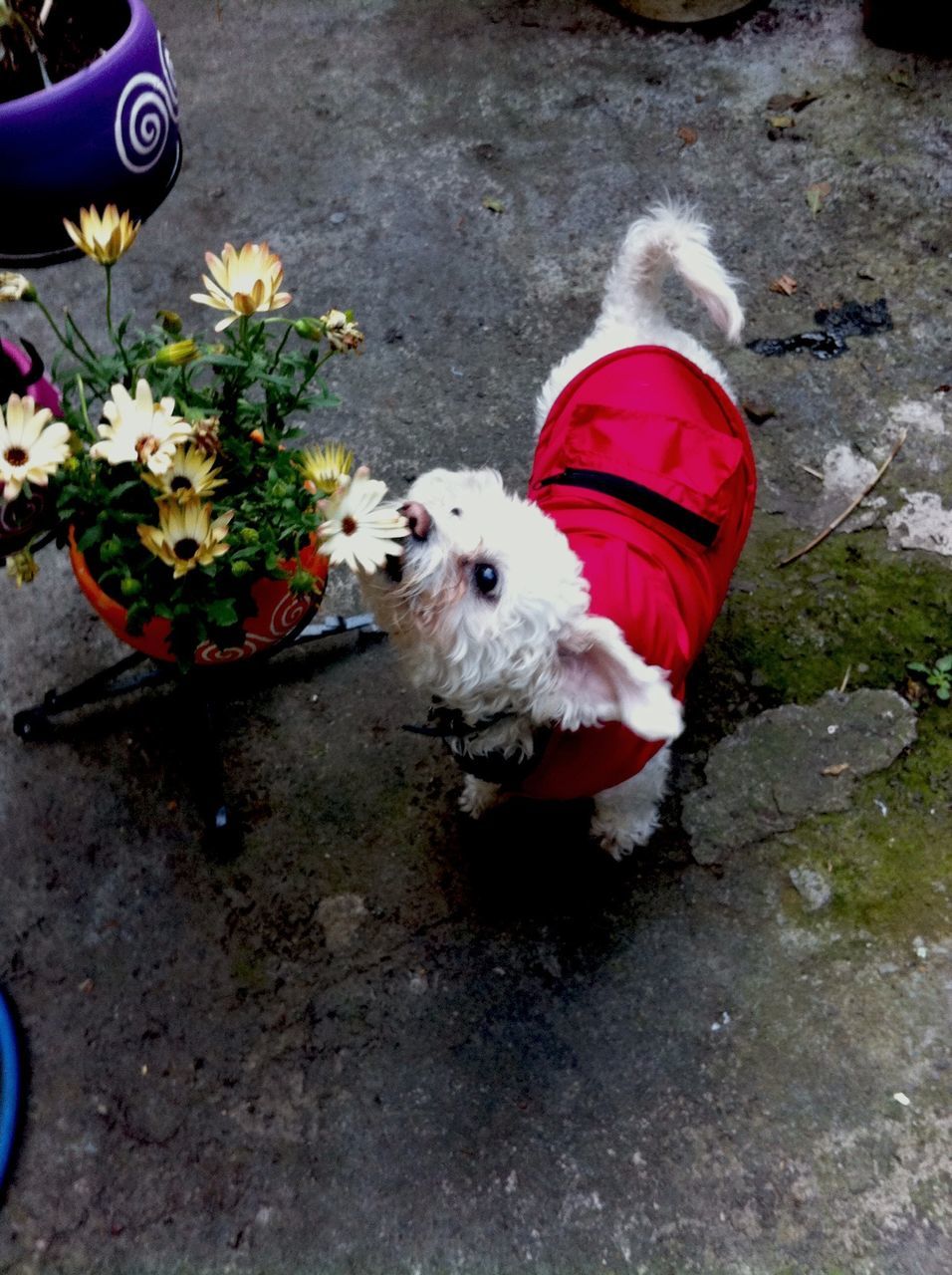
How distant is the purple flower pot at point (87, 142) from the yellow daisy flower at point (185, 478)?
1.24ft

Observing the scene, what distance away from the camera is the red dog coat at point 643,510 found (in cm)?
192

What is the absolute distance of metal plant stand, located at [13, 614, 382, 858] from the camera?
7.95 feet

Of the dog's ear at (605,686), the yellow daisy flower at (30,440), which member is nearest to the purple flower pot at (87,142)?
the yellow daisy flower at (30,440)

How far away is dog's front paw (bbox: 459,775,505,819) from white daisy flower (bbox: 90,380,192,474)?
50.2 inches

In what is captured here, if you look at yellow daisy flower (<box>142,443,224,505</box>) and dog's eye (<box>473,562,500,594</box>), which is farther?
dog's eye (<box>473,562,500,594</box>)

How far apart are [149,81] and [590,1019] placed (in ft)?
6.68

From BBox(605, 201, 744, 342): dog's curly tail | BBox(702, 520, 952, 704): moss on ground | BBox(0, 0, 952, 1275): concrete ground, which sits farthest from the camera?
BBox(702, 520, 952, 704): moss on ground

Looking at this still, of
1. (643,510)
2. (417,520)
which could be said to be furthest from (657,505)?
(417,520)

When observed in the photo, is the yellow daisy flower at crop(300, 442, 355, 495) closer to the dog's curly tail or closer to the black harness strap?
the black harness strap

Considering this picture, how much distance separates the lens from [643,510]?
2037 millimetres

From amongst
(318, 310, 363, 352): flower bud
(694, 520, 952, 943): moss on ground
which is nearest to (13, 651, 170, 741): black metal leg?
(318, 310, 363, 352): flower bud

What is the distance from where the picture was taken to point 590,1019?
7.37ft

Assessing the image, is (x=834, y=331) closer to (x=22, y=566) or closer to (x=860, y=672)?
(x=860, y=672)

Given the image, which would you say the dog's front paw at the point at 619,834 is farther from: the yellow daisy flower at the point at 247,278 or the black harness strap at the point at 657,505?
the yellow daisy flower at the point at 247,278
